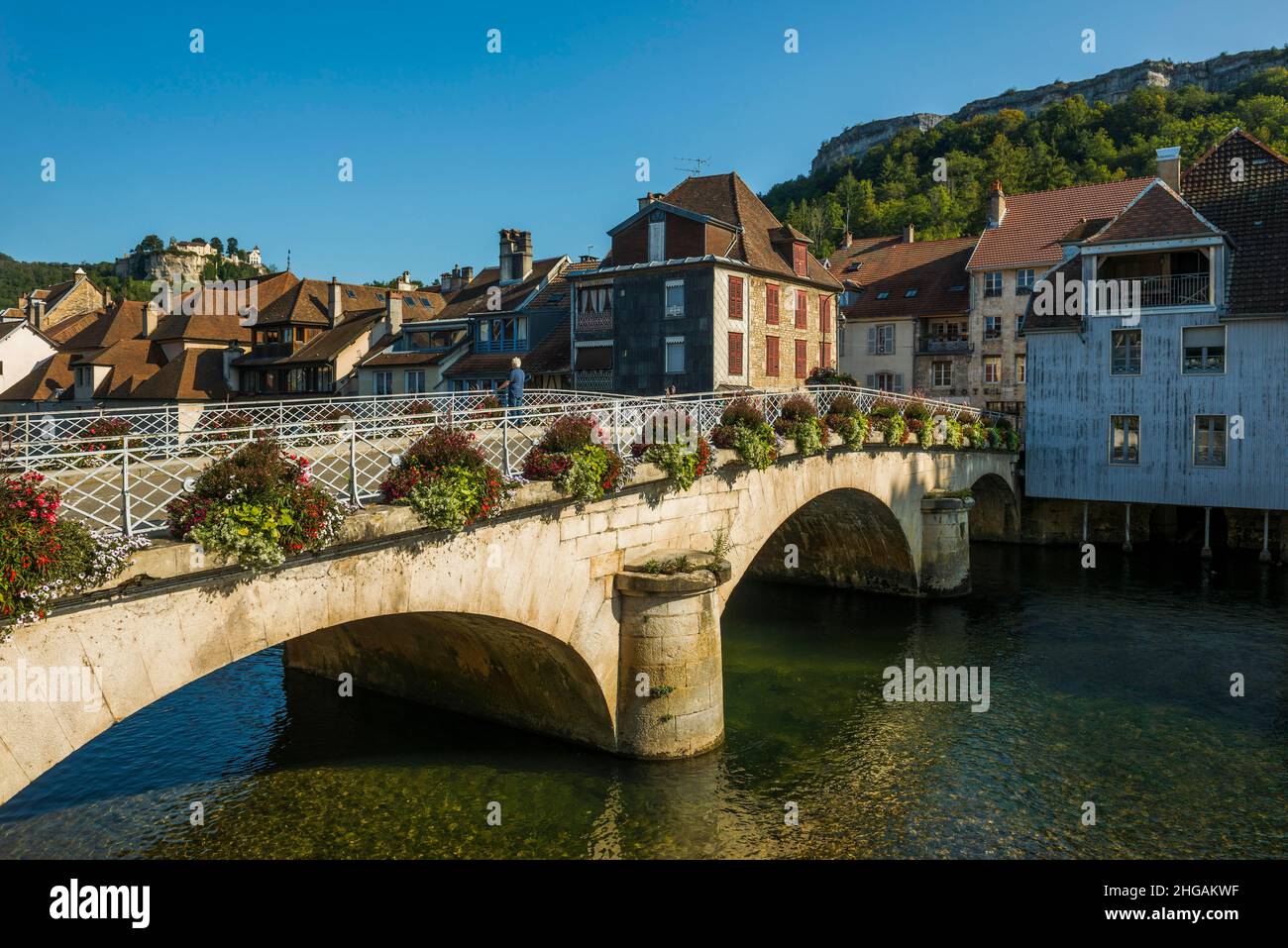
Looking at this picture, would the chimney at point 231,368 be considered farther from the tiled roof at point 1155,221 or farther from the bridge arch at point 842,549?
the tiled roof at point 1155,221

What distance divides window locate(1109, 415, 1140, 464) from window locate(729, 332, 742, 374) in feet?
45.7

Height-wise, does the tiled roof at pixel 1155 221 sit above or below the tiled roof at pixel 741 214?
below

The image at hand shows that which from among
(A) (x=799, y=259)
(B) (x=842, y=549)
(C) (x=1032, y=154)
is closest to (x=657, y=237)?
(A) (x=799, y=259)

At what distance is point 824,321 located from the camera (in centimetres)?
4400

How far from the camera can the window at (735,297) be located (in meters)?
38.2

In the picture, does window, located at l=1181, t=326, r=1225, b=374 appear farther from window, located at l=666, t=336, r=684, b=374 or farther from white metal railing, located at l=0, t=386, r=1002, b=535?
window, located at l=666, t=336, r=684, b=374

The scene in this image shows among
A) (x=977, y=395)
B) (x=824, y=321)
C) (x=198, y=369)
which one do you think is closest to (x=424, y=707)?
(x=824, y=321)

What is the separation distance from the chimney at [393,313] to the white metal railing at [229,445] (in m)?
29.4

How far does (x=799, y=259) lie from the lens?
137 feet

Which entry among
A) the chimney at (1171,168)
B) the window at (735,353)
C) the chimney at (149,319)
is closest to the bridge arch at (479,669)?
the window at (735,353)

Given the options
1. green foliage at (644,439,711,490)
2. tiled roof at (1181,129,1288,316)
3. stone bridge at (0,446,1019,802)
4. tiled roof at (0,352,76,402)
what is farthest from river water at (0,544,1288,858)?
tiled roof at (0,352,76,402)

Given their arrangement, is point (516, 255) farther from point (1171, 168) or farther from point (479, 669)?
point (479, 669)

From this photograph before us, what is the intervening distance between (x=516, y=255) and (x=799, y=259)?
54.9 ft
